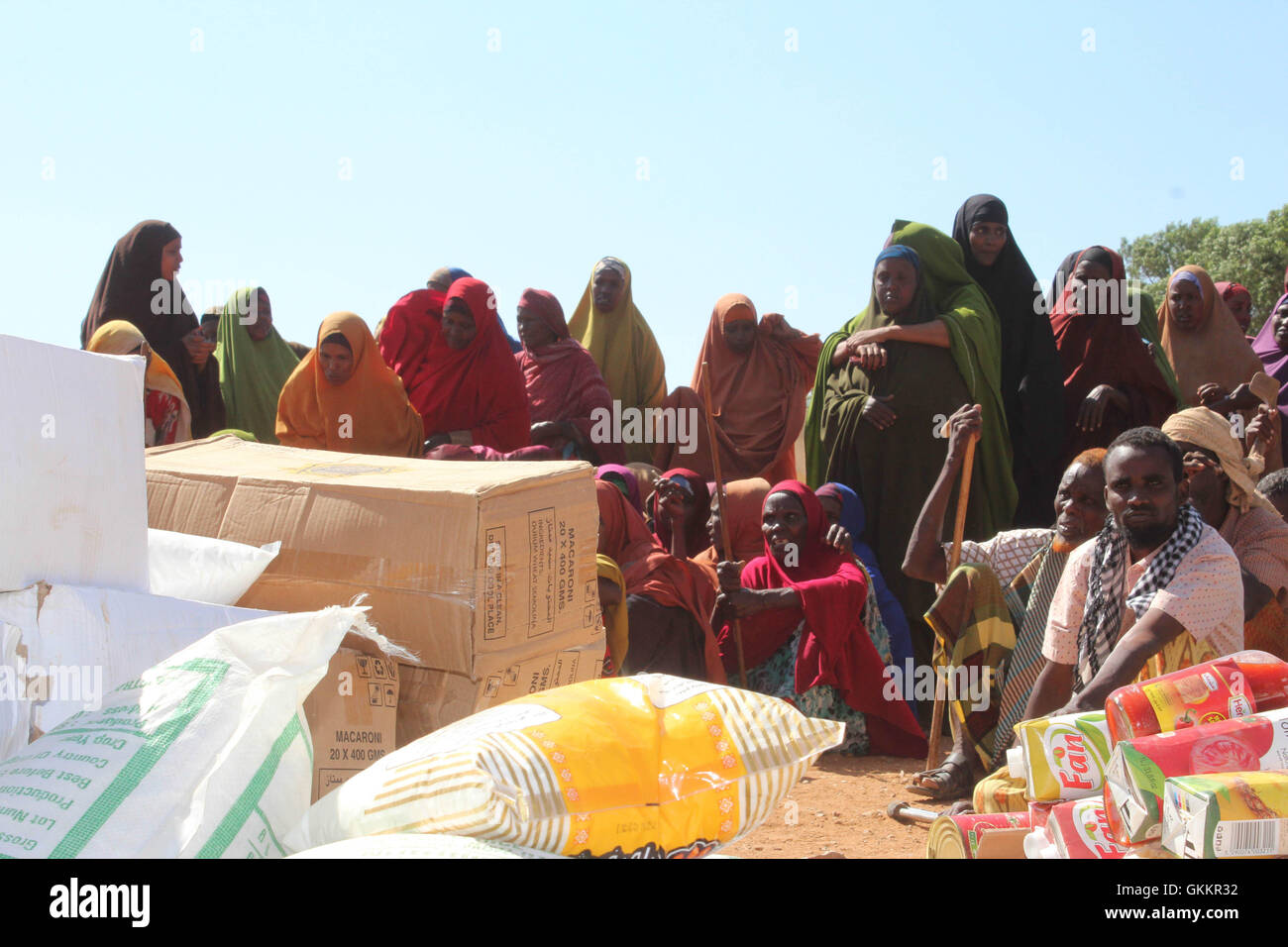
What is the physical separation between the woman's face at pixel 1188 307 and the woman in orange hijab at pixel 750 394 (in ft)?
7.10

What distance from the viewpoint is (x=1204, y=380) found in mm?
6980

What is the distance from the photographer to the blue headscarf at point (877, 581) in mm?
5609

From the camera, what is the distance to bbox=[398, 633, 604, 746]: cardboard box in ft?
8.14

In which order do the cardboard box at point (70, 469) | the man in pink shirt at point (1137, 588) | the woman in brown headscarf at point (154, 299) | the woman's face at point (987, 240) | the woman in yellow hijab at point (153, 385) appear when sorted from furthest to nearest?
the woman's face at point (987, 240) → the woman in brown headscarf at point (154, 299) → the woman in yellow hijab at point (153, 385) → the man in pink shirt at point (1137, 588) → the cardboard box at point (70, 469)

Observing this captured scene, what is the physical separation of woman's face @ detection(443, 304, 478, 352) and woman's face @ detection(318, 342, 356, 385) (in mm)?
564

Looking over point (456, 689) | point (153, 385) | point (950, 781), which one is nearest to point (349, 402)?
point (153, 385)

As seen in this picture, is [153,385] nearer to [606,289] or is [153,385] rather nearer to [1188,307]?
[606,289]

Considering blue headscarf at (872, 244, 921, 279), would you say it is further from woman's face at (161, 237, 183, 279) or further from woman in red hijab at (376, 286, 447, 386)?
woman's face at (161, 237, 183, 279)

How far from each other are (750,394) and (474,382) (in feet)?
6.16

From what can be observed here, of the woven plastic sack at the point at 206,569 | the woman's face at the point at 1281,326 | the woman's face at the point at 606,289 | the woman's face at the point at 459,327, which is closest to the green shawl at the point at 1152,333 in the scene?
the woman's face at the point at 1281,326

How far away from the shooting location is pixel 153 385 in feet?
17.6

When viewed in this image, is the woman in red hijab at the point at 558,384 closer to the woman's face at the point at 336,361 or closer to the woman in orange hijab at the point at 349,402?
the woman in orange hijab at the point at 349,402

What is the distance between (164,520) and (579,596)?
3.45 ft

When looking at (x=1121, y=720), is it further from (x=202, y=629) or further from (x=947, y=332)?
(x=947, y=332)
